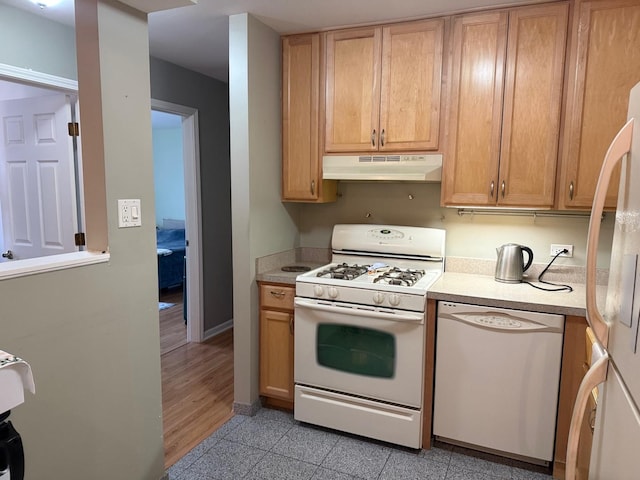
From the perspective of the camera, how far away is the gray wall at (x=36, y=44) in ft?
7.87

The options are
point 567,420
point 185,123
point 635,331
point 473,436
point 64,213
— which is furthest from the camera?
point 185,123

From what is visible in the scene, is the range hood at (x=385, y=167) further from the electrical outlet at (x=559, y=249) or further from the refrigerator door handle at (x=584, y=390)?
the refrigerator door handle at (x=584, y=390)

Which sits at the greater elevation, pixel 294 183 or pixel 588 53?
pixel 588 53

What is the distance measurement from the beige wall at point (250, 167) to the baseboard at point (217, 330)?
1.42m

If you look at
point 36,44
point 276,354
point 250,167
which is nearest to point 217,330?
point 276,354

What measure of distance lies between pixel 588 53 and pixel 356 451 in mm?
2438

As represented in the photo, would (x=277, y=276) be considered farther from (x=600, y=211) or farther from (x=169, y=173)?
(x=169, y=173)

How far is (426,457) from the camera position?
2.36 metres

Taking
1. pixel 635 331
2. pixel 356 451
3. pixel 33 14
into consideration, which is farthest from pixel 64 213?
pixel 635 331

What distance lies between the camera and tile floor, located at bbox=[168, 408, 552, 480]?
7.24 ft

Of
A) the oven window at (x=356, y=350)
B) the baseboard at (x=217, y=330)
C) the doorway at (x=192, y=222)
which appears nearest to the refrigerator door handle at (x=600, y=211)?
the oven window at (x=356, y=350)

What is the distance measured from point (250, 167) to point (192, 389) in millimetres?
1700

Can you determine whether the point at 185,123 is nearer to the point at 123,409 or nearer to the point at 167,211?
the point at 123,409

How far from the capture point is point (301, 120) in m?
2.84
